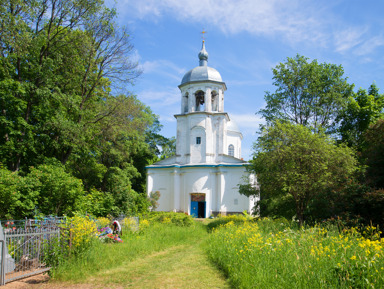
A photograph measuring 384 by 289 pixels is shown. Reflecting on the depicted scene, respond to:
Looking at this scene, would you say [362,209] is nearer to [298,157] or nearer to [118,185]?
[298,157]

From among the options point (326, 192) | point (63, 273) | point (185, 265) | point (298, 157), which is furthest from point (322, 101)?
point (63, 273)

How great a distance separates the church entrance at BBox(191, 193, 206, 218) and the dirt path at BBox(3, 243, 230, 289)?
76.7 feet

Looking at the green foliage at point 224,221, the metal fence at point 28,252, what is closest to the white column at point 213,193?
the green foliage at point 224,221

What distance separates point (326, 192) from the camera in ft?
46.8

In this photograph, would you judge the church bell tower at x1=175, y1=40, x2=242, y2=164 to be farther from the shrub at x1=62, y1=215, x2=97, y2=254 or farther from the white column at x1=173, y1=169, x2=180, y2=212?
the shrub at x1=62, y1=215, x2=97, y2=254

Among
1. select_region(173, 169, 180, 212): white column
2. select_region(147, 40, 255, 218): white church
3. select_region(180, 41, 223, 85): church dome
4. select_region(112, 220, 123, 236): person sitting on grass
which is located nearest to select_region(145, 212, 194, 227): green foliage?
select_region(112, 220, 123, 236): person sitting on grass

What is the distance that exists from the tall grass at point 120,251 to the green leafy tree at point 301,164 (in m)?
5.36

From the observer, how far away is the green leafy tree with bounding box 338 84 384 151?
25438 mm

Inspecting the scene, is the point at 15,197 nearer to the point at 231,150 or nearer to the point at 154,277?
the point at 154,277

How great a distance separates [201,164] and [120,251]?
24243 millimetres

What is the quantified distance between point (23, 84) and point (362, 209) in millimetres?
18365

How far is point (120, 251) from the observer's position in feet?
35.9

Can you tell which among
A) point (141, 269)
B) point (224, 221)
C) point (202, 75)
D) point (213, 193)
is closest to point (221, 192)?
point (213, 193)

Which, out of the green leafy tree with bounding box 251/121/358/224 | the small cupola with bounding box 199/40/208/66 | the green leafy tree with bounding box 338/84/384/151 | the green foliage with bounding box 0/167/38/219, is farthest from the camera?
the small cupola with bounding box 199/40/208/66
